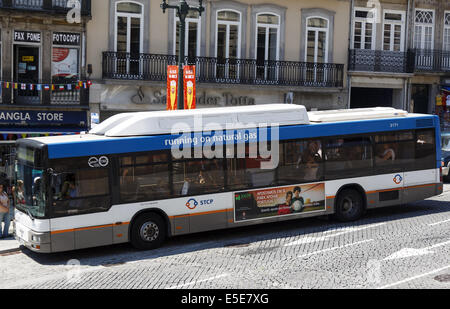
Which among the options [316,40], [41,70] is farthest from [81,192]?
[316,40]

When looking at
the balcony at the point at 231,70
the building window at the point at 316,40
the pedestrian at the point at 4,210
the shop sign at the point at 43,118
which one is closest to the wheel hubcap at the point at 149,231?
the pedestrian at the point at 4,210

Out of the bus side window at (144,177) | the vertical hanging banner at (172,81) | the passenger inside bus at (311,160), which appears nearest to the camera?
the bus side window at (144,177)

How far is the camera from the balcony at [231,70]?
24.1m

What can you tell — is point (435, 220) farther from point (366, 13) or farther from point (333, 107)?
point (366, 13)

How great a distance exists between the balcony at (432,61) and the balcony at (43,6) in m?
14.9

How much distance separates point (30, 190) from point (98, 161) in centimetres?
152

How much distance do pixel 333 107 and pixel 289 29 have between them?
3829 mm

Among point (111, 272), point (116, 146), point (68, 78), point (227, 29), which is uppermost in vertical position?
point (227, 29)

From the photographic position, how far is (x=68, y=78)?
23344 mm

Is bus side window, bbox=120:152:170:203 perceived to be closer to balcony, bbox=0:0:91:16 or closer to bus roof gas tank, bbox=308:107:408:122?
bus roof gas tank, bbox=308:107:408:122

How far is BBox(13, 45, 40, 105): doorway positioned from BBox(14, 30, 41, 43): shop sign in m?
0.32

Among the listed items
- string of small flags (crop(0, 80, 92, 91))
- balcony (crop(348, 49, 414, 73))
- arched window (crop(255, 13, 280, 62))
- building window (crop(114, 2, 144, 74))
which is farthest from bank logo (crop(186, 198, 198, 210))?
balcony (crop(348, 49, 414, 73))

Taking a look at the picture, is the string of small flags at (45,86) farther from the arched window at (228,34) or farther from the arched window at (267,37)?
the arched window at (267,37)
